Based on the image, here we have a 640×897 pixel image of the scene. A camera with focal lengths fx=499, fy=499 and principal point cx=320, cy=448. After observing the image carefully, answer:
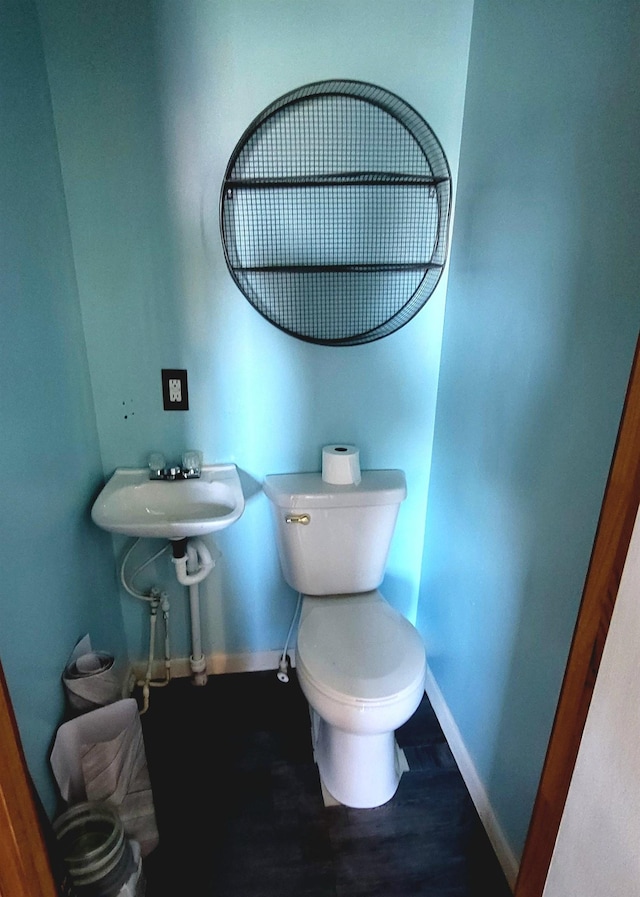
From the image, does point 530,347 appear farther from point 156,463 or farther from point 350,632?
point 156,463

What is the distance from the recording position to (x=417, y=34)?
4.48 ft

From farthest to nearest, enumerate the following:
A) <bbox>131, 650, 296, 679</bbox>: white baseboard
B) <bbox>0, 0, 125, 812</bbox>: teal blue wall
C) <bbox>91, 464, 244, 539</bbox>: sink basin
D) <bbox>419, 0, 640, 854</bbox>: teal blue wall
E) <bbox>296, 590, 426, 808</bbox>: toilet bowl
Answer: <bbox>131, 650, 296, 679</bbox>: white baseboard → <bbox>91, 464, 244, 539</bbox>: sink basin → <bbox>296, 590, 426, 808</bbox>: toilet bowl → <bbox>0, 0, 125, 812</bbox>: teal blue wall → <bbox>419, 0, 640, 854</bbox>: teal blue wall

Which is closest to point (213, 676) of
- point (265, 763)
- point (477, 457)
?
point (265, 763)

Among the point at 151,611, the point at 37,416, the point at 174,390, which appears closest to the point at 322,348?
the point at 174,390

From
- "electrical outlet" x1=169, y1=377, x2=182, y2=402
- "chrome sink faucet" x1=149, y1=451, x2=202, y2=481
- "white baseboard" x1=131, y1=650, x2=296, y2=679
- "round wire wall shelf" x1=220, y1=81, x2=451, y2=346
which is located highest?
"round wire wall shelf" x1=220, y1=81, x2=451, y2=346

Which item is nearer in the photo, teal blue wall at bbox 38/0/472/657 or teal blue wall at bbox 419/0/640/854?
teal blue wall at bbox 419/0/640/854

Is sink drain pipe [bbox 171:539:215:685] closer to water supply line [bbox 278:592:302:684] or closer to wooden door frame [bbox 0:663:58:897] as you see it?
water supply line [bbox 278:592:302:684]

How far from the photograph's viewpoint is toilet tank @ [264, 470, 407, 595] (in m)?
1.56

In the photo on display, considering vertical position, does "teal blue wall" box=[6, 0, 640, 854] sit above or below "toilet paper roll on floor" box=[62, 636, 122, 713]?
above

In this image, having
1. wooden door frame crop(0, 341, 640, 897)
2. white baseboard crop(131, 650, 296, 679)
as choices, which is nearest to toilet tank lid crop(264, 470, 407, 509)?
white baseboard crop(131, 650, 296, 679)

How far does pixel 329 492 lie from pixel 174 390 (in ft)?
1.92

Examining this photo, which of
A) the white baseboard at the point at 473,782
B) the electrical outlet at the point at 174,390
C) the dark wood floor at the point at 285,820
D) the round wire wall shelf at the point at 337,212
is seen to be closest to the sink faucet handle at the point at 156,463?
the electrical outlet at the point at 174,390

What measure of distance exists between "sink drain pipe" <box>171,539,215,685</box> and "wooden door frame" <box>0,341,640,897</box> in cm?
88

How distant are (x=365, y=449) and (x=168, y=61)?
1244mm
